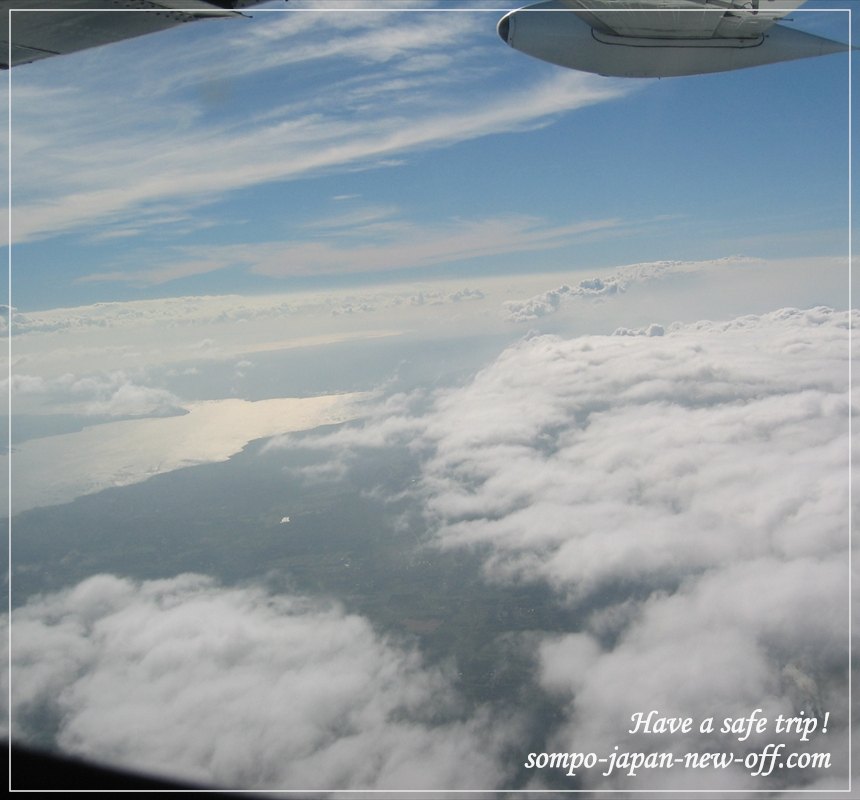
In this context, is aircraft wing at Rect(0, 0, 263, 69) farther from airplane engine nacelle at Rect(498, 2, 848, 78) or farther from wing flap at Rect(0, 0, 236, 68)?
airplane engine nacelle at Rect(498, 2, 848, 78)

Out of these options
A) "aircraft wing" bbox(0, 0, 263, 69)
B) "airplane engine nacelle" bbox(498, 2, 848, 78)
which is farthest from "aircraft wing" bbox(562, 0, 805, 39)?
"aircraft wing" bbox(0, 0, 263, 69)

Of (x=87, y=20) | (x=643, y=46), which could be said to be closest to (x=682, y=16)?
(x=643, y=46)

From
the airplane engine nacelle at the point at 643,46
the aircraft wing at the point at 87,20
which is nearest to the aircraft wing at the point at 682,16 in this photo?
the airplane engine nacelle at the point at 643,46

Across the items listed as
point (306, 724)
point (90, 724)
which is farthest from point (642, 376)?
point (90, 724)

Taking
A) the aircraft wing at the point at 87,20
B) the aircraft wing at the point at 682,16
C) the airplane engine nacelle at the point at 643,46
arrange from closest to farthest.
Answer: the aircraft wing at the point at 87,20 < the aircraft wing at the point at 682,16 < the airplane engine nacelle at the point at 643,46

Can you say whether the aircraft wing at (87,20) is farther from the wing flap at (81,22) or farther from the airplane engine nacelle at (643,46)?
the airplane engine nacelle at (643,46)

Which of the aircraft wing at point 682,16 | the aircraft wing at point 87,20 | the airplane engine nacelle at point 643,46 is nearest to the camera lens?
the aircraft wing at point 87,20

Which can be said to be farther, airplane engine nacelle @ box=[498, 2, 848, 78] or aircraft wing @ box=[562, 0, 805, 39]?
airplane engine nacelle @ box=[498, 2, 848, 78]
